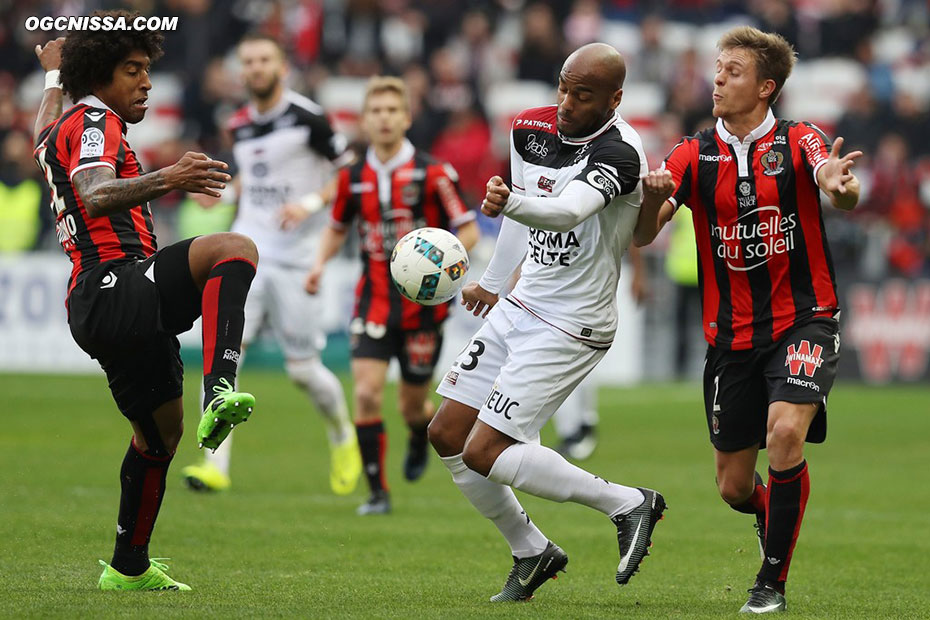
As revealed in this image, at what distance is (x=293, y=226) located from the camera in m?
10.6

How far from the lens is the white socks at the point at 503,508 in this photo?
6.48 metres

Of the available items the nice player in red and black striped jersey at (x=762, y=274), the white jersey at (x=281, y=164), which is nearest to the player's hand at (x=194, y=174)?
the nice player in red and black striped jersey at (x=762, y=274)

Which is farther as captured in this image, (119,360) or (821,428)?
(821,428)

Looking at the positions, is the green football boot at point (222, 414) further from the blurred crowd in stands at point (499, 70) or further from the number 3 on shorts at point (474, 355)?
the blurred crowd in stands at point (499, 70)

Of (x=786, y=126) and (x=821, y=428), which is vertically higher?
(x=786, y=126)

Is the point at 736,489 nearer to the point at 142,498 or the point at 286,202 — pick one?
the point at 142,498

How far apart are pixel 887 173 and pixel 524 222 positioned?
16469 mm

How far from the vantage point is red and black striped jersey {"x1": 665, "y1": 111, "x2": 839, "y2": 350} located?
6.48 meters

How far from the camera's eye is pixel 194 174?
5625 millimetres

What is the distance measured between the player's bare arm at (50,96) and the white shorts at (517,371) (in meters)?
2.27

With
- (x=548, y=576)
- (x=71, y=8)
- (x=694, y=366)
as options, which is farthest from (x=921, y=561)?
(x=71, y=8)

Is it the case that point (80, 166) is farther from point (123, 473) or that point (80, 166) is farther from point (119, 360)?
point (123, 473)

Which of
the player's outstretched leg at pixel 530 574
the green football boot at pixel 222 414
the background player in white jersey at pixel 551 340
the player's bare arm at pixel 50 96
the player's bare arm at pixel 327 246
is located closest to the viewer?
the green football boot at pixel 222 414

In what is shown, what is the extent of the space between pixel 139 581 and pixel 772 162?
11.4 ft
